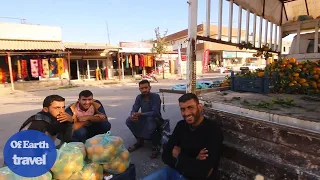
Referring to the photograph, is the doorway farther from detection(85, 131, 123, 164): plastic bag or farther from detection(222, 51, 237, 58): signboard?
detection(222, 51, 237, 58): signboard

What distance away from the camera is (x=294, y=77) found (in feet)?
8.93

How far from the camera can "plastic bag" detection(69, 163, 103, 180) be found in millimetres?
1815

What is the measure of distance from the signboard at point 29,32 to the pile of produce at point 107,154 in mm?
16516

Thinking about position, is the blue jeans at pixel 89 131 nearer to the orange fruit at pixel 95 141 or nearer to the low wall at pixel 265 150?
the orange fruit at pixel 95 141

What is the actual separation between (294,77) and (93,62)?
18.0 m

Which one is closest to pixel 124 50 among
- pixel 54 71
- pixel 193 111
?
pixel 54 71

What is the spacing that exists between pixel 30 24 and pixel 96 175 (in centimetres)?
1716

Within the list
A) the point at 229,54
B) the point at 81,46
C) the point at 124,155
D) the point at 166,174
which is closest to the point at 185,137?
the point at 166,174

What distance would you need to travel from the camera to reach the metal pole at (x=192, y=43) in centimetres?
231

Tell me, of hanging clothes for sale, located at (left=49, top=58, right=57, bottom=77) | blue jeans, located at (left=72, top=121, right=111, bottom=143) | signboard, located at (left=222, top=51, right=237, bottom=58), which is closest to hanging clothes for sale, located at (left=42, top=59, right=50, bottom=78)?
hanging clothes for sale, located at (left=49, top=58, right=57, bottom=77)

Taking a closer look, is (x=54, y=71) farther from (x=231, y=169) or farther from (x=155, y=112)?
(x=231, y=169)

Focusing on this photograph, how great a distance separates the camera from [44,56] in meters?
15.1

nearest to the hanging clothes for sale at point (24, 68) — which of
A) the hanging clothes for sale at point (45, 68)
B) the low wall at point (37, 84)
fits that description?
the low wall at point (37, 84)

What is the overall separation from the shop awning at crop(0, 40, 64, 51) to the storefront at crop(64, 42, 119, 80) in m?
1.32
